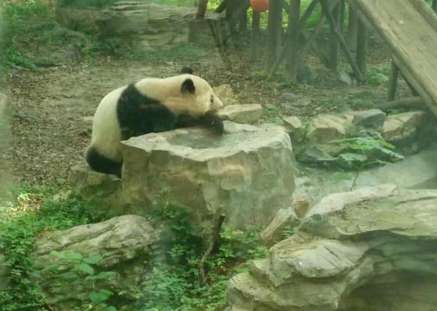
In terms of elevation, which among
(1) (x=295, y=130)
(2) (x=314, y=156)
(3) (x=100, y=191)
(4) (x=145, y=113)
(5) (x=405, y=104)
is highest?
(4) (x=145, y=113)

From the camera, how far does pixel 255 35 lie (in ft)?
21.6

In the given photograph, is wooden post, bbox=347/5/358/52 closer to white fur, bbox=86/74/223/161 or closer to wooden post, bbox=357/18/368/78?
wooden post, bbox=357/18/368/78

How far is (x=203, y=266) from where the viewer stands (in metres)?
3.76

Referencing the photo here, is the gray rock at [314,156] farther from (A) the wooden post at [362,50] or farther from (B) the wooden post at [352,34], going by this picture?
(B) the wooden post at [352,34]

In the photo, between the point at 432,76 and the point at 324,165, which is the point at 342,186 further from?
the point at 432,76

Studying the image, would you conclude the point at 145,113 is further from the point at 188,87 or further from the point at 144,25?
the point at 144,25

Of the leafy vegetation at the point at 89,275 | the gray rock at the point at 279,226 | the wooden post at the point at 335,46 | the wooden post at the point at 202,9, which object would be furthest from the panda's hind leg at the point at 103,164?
A: the wooden post at the point at 335,46

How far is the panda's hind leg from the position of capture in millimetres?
4641

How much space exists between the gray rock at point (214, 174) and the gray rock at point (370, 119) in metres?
1.19

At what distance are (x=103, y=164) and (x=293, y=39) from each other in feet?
9.15

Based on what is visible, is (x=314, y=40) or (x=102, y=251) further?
(x=314, y=40)

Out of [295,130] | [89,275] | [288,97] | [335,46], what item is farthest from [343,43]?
[89,275]

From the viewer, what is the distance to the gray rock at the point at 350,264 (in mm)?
2936

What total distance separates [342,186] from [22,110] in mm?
2140
